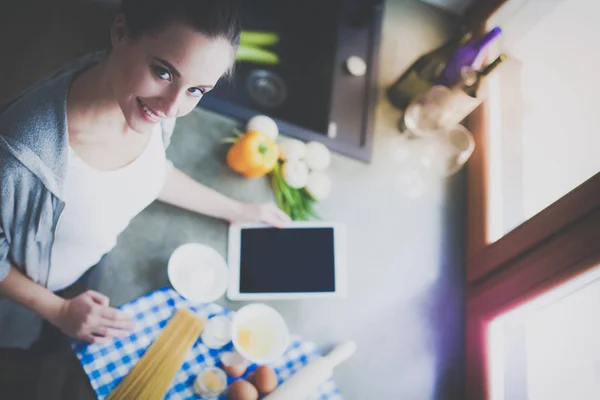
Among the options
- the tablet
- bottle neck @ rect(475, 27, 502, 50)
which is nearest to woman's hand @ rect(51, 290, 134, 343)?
the tablet

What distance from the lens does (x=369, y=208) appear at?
3.53ft

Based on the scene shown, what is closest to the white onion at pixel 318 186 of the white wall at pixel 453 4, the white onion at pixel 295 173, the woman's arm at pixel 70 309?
the white onion at pixel 295 173

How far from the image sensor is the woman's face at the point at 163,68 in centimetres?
53

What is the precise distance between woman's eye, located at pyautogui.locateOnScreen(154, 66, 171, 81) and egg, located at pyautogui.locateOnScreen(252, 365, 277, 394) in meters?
0.54

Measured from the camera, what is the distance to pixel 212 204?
93 cm

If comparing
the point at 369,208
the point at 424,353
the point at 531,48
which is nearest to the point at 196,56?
the point at 369,208

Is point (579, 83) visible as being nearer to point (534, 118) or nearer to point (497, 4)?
point (534, 118)

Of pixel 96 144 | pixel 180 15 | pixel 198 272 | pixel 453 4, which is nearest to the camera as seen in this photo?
pixel 180 15

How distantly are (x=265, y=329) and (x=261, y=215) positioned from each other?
23 cm

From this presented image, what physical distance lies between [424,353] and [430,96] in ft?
1.99

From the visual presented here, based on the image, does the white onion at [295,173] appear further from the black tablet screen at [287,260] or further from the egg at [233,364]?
the egg at [233,364]

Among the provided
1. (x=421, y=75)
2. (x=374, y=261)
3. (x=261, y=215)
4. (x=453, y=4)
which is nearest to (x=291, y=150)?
(x=261, y=215)

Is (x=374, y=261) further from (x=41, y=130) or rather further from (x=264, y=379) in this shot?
(x=41, y=130)

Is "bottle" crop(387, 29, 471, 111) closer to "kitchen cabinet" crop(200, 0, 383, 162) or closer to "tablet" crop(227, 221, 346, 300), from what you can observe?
"kitchen cabinet" crop(200, 0, 383, 162)
